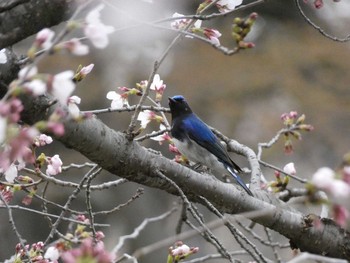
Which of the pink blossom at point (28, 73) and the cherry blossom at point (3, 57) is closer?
the pink blossom at point (28, 73)

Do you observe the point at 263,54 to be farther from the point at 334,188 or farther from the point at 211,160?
the point at 334,188

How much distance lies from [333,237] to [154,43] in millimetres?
6614

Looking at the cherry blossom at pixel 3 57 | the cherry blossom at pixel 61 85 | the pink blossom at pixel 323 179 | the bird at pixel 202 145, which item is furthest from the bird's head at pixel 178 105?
the pink blossom at pixel 323 179

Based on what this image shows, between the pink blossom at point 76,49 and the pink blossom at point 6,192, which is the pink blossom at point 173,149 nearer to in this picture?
the pink blossom at point 6,192

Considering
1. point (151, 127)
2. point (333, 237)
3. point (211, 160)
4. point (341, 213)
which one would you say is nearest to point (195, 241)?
point (151, 127)

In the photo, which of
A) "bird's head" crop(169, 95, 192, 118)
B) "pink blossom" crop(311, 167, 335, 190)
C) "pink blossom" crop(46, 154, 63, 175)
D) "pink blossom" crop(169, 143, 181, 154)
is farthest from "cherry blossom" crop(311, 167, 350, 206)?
"bird's head" crop(169, 95, 192, 118)

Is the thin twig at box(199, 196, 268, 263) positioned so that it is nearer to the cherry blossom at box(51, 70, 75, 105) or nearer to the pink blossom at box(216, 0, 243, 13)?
the pink blossom at box(216, 0, 243, 13)

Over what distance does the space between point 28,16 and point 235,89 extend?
8.63 meters

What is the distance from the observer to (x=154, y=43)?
357 inches

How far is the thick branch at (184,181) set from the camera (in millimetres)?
2010

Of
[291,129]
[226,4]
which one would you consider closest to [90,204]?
[226,4]

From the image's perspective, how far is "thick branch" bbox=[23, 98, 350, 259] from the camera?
201 cm

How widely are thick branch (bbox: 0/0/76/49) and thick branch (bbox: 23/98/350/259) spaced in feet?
0.61

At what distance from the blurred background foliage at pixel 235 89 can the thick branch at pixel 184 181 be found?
5867 mm
